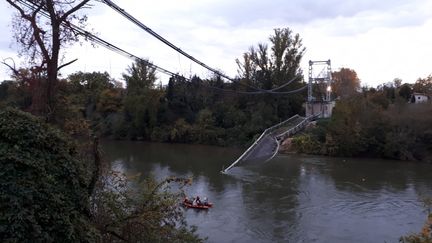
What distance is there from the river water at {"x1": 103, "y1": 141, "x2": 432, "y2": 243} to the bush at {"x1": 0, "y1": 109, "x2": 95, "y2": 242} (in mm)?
8181

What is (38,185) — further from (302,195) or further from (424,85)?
(424,85)

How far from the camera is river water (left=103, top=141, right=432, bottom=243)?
2164cm

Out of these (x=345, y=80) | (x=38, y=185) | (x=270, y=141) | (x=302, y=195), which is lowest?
(x=302, y=195)

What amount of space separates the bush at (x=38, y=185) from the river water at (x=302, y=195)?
818 centimetres

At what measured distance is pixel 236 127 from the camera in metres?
60.4

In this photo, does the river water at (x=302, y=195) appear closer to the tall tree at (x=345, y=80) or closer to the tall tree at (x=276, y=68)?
the tall tree at (x=276, y=68)

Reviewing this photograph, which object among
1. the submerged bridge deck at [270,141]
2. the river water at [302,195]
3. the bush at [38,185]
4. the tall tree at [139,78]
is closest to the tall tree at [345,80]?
the submerged bridge deck at [270,141]

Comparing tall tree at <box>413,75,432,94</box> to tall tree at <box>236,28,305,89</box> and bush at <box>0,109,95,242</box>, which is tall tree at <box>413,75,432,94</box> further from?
bush at <box>0,109,95,242</box>

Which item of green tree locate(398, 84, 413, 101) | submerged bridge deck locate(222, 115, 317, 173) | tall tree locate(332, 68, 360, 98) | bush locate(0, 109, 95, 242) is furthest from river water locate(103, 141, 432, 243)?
tall tree locate(332, 68, 360, 98)

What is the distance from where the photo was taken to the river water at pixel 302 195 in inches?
852

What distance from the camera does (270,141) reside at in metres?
50.3

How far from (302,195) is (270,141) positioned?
21.2 metres

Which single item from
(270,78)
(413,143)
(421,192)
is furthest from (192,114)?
(421,192)

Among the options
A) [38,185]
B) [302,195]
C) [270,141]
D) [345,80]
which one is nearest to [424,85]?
[345,80]
